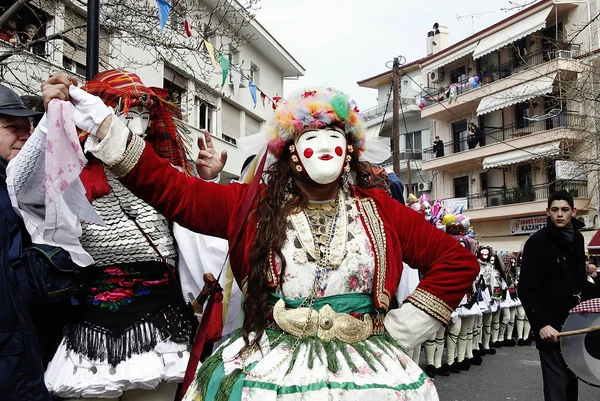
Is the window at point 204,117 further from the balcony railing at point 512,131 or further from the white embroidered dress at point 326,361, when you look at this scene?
the white embroidered dress at point 326,361

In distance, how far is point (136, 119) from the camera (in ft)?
9.90

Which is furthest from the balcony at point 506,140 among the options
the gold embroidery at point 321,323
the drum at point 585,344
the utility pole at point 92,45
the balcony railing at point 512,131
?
the gold embroidery at point 321,323

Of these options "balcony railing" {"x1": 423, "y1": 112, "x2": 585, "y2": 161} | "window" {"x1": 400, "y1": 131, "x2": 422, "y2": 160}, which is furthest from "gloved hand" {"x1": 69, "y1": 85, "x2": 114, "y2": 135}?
"window" {"x1": 400, "y1": 131, "x2": 422, "y2": 160}

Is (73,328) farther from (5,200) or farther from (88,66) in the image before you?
(88,66)

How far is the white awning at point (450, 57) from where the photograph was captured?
29266 mm

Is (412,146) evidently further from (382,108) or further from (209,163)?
(209,163)

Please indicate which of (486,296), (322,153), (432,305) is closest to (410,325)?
(432,305)

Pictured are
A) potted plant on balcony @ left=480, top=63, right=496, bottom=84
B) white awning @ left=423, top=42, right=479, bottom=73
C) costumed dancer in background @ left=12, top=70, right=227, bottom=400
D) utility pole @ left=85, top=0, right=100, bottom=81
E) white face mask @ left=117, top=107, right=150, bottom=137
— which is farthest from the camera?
white awning @ left=423, top=42, right=479, bottom=73

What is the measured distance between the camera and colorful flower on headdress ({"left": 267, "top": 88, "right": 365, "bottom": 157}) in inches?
99.9

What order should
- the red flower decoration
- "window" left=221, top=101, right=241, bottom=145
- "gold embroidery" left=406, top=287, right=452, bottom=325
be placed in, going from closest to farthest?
"gold embroidery" left=406, top=287, right=452, bottom=325, the red flower decoration, "window" left=221, top=101, right=241, bottom=145

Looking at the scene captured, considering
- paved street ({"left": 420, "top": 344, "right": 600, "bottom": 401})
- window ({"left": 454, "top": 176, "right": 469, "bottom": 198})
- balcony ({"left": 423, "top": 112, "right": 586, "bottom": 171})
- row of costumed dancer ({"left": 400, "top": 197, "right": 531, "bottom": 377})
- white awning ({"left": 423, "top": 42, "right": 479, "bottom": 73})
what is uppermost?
white awning ({"left": 423, "top": 42, "right": 479, "bottom": 73})

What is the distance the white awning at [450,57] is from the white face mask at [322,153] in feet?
93.6

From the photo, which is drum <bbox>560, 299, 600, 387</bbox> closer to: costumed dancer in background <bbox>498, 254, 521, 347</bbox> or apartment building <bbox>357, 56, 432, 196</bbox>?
costumed dancer in background <bbox>498, 254, 521, 347</bbox>

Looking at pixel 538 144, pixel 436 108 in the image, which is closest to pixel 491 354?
pixel 538 144
